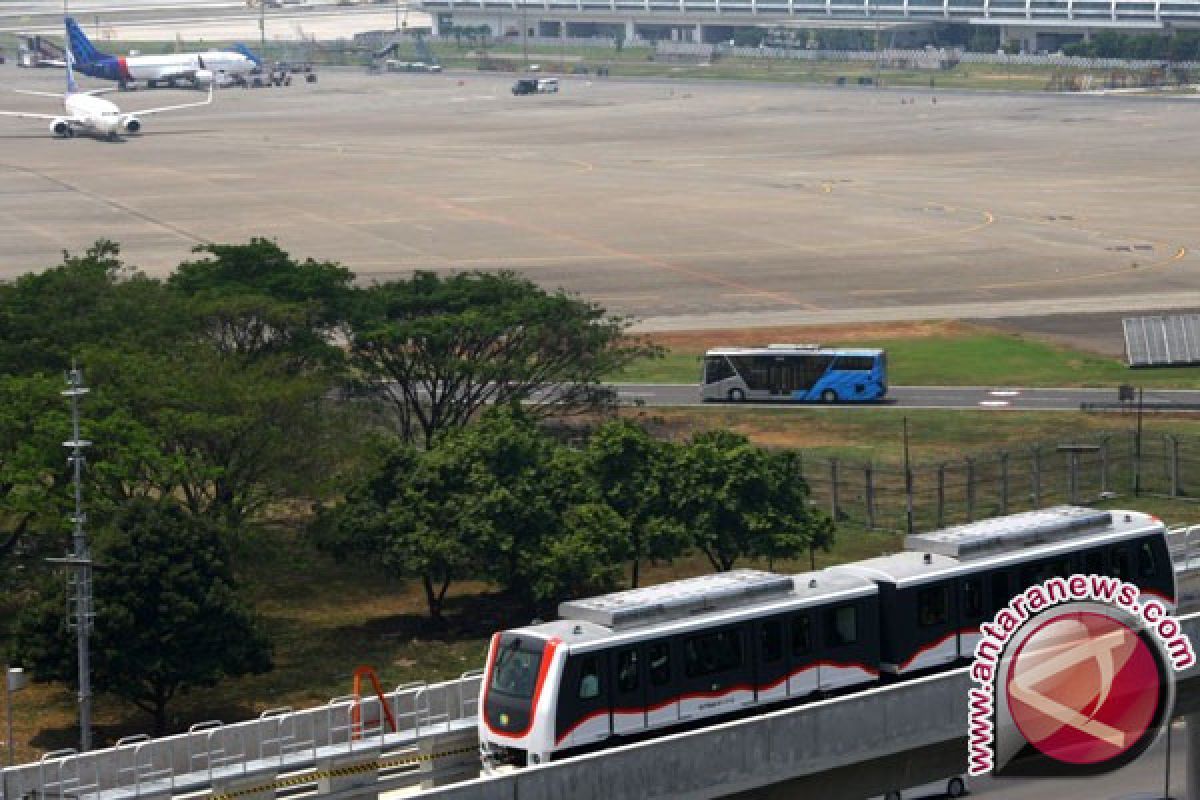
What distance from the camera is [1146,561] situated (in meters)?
54.4

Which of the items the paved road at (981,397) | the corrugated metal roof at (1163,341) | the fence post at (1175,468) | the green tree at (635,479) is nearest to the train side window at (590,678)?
the green tree at (635,479)

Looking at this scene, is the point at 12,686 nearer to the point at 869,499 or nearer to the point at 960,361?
the point at 869,499

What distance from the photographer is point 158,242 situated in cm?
16288

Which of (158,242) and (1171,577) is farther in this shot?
(158,242)

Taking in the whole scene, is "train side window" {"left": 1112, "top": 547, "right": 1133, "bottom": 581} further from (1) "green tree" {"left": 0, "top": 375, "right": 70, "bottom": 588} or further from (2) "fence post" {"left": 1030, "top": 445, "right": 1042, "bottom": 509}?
(1) "green tree" {"left": 0, "top": 375, "right": 70, "bottom": 588}

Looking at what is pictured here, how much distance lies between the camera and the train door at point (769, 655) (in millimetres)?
47656

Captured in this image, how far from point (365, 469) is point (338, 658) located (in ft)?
21.7

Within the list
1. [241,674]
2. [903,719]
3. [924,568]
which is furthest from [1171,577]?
[241,674]

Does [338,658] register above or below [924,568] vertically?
below

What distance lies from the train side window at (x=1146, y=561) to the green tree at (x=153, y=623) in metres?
24.3

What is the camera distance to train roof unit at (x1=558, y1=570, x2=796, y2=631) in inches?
1805

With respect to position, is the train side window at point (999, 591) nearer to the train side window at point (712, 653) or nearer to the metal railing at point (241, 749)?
the train side window at point (712, 653)

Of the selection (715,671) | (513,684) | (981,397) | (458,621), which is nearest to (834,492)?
(458,621)

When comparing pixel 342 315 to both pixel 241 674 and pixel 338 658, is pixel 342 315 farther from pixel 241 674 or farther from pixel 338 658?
pixel 241 674
